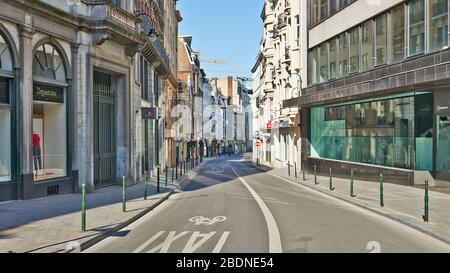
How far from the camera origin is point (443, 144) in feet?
65.8

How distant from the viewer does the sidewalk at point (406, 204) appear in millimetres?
→ 11094

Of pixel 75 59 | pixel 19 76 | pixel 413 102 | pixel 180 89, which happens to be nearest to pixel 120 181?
pixel 75 59

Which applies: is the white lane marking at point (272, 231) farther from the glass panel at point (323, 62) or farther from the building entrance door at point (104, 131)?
the glass panel at point (323, 62)

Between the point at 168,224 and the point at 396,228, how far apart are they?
5.60 m

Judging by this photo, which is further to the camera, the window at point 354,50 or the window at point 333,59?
the window at point 333,59

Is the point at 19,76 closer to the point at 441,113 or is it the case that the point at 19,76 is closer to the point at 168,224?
the point at 168,224

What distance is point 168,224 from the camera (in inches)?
460

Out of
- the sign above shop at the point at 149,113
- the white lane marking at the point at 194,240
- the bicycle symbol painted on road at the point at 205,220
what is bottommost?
the bicycle symbol painted on road at the point at 205,220

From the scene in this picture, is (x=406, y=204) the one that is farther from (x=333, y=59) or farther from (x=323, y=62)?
(x=323, y=62)

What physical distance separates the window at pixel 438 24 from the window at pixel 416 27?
0.61 metres

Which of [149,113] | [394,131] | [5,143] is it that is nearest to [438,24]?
[394,131]

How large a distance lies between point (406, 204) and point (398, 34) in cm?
1004

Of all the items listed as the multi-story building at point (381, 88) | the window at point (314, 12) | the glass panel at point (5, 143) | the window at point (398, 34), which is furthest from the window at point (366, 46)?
the glass panel at point (5, 143)

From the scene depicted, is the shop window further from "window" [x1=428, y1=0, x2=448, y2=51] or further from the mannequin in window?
"window" [x1=428, y1=0, x2=448, y2=51]
